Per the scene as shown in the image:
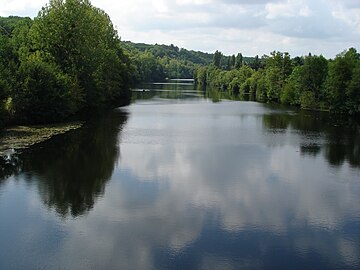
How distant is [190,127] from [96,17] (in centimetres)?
2206

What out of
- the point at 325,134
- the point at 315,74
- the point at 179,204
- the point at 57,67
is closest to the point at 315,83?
the point at 315,74

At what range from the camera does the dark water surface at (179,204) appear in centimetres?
1364

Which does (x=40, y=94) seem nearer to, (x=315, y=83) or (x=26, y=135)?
(x=26, y=135)

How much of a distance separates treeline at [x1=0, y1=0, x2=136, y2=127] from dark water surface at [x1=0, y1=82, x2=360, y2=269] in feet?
23.0

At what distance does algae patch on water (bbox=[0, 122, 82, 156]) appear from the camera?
90.7ft

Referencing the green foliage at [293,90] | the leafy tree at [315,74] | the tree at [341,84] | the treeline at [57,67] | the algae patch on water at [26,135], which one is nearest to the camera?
the algae patch on water at [26,135]

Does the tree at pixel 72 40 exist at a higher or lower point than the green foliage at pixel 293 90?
Result: higher

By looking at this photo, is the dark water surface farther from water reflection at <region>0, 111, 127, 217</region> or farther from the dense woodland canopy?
the dense woodland canopy

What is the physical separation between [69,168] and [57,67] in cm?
2325

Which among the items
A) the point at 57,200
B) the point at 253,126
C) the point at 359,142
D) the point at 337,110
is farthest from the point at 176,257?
the point at 337,110

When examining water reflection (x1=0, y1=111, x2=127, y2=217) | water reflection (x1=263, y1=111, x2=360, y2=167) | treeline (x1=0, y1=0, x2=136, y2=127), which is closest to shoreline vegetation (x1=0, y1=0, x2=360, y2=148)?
treeline (x1=0, y1=0, x2=136, y2=127)

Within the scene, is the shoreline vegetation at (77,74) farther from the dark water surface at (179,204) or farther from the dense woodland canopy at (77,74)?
the dark water surface at (179,204)

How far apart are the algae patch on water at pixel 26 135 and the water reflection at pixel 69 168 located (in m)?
0.95

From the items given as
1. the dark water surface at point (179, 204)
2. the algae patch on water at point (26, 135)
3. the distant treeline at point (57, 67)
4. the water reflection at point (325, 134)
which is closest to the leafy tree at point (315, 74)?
the water reflection at point (325, 134)
